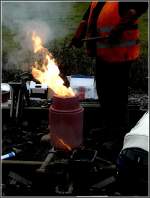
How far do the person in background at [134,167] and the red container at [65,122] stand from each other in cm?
80

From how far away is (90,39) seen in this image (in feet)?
17.8

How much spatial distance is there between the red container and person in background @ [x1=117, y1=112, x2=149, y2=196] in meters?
0.80

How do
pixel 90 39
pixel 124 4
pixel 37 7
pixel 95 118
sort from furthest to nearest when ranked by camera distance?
pixel 37 7, pixel 95 118, pixel 90 39, pixel 124 4

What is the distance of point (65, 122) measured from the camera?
5.11m

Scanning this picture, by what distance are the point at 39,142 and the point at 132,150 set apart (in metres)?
1.64

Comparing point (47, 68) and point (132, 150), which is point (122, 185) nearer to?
point (132, 150)

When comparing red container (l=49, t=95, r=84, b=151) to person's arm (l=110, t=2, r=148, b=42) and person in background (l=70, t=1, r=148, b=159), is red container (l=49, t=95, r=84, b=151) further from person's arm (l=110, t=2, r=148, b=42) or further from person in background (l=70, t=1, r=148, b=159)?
person's arm (l=110, t=2, r=148, b=42)

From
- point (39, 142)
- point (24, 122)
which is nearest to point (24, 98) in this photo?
point (24, 122)

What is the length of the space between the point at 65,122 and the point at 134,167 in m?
1.05

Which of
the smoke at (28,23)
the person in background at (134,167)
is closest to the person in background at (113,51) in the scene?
the person in background at (134,167)

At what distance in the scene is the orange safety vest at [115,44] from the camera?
5230 millimetres

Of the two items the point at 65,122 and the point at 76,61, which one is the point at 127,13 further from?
the point at 76,61

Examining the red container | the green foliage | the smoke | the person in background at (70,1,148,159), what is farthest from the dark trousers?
the smoke

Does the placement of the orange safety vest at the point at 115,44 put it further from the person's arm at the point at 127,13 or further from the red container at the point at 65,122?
the red container at the point at 65,122
